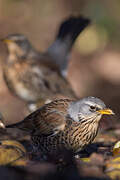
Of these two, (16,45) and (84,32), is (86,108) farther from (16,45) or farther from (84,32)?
(84,32)

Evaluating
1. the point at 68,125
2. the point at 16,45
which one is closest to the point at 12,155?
the point at 68,125

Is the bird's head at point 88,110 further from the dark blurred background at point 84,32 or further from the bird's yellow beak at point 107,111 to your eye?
the dark blurred background at point 84,32

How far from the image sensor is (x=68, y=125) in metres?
5.26

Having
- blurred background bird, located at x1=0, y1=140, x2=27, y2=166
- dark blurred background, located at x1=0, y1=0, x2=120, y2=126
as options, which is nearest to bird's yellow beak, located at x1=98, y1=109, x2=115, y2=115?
blurred background bird, located at x1=0, y1=140, x2=27, y2=166

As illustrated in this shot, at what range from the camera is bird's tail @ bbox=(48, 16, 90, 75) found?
9649mm

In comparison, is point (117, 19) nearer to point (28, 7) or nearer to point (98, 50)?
point (98, 50)

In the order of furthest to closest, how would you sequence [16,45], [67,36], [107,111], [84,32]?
1. [84,32]
2. [67,36]
3. [16,45]
4. [107,111]

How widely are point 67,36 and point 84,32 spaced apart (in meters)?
3.74

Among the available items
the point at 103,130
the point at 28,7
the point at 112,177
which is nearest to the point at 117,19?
the point at 28,7

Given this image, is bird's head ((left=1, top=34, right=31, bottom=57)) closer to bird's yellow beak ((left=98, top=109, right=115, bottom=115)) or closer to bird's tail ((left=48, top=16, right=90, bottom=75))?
bird's tail ((left=48, top=16, right=90, bottom=75))

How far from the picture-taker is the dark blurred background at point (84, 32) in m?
13.7

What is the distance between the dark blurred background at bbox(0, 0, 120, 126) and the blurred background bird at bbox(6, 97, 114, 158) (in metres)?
7.62

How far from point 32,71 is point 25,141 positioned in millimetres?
2652

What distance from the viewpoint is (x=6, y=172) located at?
411 centimetres
